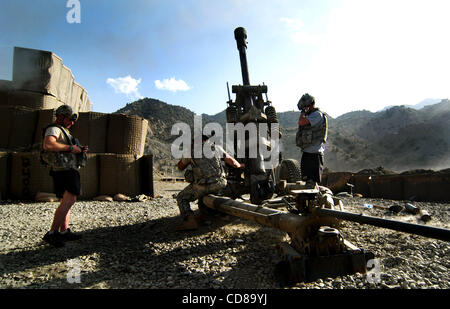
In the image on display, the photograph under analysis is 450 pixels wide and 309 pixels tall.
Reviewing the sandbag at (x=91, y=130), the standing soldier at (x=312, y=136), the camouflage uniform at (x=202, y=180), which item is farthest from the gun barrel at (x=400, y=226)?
the sandbag at (x=91, y=130)

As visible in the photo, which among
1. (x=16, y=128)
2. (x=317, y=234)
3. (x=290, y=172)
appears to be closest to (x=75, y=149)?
(x=317, y=234)

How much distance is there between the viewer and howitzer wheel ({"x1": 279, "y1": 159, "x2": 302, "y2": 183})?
576cm

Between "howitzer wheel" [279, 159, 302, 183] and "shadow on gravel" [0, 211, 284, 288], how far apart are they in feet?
8.07

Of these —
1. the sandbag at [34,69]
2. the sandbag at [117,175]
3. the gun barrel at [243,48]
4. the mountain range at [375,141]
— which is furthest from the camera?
the mountain range at [375,141]

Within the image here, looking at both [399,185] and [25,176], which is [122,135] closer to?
[25,176]

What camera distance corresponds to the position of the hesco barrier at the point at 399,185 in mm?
6191

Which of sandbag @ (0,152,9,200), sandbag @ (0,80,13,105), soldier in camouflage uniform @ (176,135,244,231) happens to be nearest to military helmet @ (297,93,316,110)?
soldier in camouflage uniform @ (176,135,244,231)

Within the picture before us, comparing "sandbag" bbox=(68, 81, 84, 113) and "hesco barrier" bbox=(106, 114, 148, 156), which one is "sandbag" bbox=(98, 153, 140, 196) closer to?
"hesco barrier" bbox=(106, 114, 148, 156)

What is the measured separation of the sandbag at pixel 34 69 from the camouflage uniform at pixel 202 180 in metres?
5.74

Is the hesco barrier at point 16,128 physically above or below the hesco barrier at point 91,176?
above

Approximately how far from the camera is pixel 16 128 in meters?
6.54

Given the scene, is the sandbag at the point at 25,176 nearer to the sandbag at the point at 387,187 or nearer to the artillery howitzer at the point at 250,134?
the artillery howitzer at the point at 250,134

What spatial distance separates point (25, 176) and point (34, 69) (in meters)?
3.09
